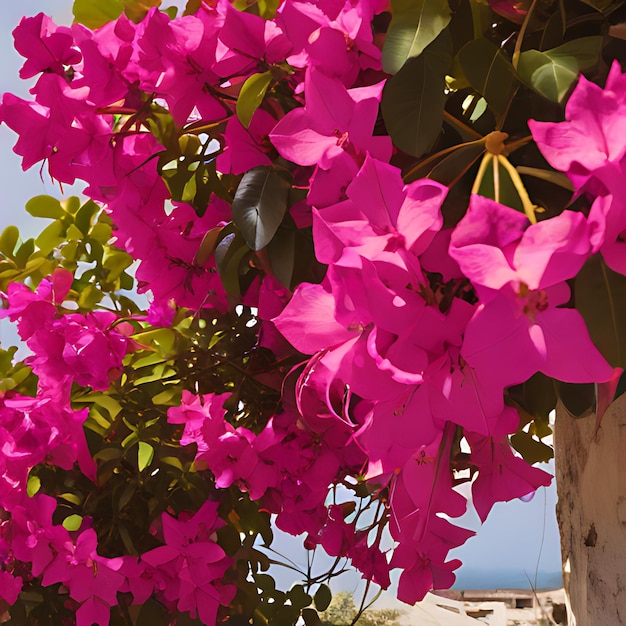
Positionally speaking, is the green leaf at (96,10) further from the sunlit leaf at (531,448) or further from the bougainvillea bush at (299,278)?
the sunlit leaf at (531,448)

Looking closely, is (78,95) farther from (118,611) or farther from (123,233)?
(118,611)

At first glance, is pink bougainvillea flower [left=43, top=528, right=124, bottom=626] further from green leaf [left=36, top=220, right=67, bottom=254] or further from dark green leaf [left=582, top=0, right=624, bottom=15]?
dark green leaf [left=582, top=0, right=624, bottom=15]

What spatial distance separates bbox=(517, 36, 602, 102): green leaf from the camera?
0.34 m

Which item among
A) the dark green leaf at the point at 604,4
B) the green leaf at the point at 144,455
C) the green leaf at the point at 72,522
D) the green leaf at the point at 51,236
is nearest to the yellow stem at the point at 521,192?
the dark green leaf at the point at 604,4

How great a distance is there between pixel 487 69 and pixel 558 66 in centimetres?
3

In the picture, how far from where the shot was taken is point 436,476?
14.6 inches

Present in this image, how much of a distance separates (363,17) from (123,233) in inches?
11.3

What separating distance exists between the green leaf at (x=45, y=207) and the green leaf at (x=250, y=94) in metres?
0.57

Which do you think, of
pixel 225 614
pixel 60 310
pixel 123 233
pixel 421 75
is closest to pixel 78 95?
pixel 123 233

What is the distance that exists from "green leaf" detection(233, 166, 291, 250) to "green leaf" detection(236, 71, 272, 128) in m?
0.04

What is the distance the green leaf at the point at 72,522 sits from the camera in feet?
2.55

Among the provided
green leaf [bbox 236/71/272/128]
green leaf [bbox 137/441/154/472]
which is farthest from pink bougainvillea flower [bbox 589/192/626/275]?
green leaf [bbox 137/441/154/472]

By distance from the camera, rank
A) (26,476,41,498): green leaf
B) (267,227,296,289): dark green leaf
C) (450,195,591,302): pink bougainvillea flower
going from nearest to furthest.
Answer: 1. (450,195,591,302): pink bougainvillea flower
2. (267,227,296,289): dark green leaf
3. (26,476,41,498): green leaf

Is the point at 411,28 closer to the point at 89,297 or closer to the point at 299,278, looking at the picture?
the point at 299,278
